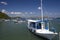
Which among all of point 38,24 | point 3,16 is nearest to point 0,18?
point 3,16

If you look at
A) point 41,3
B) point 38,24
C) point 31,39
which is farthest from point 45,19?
point 31,39

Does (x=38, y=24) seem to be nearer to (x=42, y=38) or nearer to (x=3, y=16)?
(x=42, y=38)

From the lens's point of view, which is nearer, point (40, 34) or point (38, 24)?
point (40, 34)

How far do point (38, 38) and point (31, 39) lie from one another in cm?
76

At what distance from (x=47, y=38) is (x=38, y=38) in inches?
64.6

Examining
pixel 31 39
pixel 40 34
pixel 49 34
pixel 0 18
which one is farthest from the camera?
pixel 0 18

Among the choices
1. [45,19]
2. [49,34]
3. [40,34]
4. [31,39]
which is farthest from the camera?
[45,19]

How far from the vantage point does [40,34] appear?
1502cm

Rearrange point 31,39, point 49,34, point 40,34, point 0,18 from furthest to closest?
point 0,18 → point 31,39 → point 40,34 → point 49,34

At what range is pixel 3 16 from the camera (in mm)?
102688

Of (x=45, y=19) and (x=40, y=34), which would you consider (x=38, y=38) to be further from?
(x=45, y=19)

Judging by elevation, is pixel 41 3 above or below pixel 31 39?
Result: above

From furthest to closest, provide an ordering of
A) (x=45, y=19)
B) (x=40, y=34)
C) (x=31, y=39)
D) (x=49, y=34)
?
(x=45, y=19) → (x=31, y=39) → (x=40, y=34) → (x=49, y=34)

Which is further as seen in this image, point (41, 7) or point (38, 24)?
point (38, 24)
